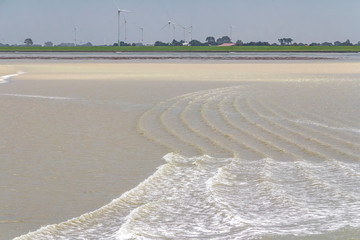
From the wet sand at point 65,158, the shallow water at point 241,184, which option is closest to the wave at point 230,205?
the shallow water at point 241,184

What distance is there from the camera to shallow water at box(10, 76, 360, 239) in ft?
19.0

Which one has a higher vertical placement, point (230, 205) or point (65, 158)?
point (230, 205)

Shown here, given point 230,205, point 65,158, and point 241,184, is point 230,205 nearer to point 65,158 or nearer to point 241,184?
point 241,184

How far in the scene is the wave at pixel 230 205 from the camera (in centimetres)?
572

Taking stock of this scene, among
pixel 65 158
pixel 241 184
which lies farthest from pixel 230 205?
pixel 65 158

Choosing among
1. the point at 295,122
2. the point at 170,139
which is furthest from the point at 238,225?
the point at 295,122

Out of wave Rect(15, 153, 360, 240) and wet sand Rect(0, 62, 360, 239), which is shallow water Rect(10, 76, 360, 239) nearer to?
wave Rect(15, 153, 360, 240)

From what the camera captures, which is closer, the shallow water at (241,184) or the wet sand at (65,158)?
the shallow water at (241,184)

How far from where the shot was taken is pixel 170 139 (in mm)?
11383

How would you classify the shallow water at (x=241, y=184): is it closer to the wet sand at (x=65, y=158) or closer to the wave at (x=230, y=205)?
the wave at (x=230, y=205)

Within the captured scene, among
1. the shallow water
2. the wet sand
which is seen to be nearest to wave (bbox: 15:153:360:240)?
the shallow water

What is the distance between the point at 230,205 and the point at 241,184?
3.63ft

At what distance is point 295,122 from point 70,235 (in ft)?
28.8

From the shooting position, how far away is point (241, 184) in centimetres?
769
